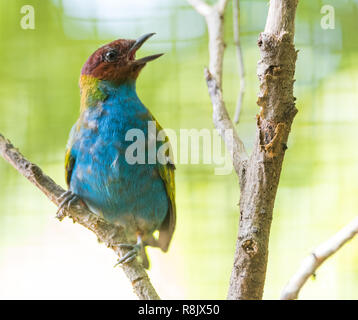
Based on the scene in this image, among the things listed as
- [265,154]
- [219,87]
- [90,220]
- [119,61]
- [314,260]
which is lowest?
[314,260]

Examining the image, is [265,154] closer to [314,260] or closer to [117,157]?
[314,260]

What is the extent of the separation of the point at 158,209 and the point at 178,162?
123cm

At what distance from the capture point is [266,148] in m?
2.22

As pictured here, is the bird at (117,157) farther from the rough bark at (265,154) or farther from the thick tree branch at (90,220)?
the rough bark at (265,154)

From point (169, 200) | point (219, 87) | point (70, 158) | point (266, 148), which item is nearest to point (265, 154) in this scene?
point (266, 148)

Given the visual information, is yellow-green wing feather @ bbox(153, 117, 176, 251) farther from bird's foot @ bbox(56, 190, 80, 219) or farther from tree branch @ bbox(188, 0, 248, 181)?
tree branch @ bbox(188, 0, 248, 181)

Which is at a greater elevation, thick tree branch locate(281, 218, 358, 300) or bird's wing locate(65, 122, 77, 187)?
bird's wing locate(65, 122, 77, 187)

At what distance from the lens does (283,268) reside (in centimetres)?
508

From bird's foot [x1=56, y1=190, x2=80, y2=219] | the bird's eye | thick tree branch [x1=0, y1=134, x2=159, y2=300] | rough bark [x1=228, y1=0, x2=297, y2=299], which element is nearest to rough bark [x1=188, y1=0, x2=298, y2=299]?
rough bark [x1=228, y1=0, x2=297, y2=299]

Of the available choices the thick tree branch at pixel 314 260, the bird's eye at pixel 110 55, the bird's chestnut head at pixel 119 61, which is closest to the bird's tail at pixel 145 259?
the bird's chestnut head at pixel 119 61

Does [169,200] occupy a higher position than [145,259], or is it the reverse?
[169,200]

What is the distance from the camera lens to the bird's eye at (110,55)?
362 cm

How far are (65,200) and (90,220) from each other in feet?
1.20

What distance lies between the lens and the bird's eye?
3.62 metres
